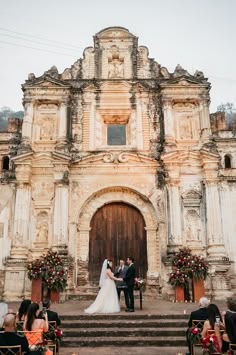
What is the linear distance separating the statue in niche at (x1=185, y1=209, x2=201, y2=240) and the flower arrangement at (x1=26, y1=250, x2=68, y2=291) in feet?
16.1

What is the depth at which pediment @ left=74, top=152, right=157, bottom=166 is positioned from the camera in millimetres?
14273

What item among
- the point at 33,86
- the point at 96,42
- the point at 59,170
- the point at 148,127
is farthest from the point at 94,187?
the point at 96,42

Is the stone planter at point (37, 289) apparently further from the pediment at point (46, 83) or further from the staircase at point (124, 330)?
the pediment at point (46, 83)

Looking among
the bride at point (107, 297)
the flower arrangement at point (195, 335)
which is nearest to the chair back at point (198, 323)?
the flower arrangement at point (195, 335)

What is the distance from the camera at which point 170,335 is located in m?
8.25

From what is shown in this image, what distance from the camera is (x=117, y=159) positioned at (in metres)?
14.3

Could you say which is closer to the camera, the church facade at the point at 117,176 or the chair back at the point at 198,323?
the chair back at the point at 198,323

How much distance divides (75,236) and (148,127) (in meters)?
5.49

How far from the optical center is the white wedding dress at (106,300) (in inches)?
389

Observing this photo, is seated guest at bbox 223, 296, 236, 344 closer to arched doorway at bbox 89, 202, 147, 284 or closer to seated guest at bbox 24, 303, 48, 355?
seated guest at bbox 24, 303, 48, 355

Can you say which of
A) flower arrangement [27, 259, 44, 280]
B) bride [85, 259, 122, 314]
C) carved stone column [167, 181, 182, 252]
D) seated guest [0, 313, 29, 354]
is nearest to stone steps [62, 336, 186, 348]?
bride [85, 259, 122, 314]

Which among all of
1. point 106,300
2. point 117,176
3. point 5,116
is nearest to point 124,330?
point 106,300

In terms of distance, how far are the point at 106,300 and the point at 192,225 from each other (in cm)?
514

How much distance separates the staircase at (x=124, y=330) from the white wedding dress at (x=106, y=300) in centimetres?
70
